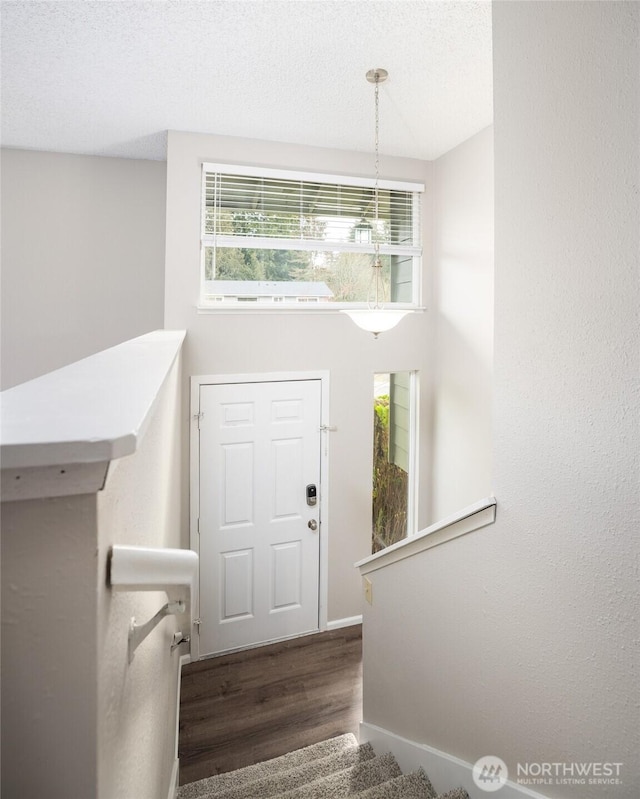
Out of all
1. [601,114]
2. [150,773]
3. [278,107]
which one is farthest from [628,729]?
[278,107]

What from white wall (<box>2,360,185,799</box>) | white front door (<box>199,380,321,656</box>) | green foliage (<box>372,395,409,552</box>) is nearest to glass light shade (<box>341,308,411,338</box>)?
white front door (<box>199,380,321,656</box>)

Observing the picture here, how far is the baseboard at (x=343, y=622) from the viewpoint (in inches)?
150

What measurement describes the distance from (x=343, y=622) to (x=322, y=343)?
2.22 metres

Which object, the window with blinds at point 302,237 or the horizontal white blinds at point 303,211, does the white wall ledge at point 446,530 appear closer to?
the window with blinds at point 302,237

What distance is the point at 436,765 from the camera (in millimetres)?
1751

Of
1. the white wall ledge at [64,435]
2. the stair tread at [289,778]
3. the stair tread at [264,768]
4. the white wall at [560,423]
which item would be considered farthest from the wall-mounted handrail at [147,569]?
the stair tread at [264,768]

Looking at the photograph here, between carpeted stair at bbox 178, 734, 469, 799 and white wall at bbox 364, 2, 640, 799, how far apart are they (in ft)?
1.01

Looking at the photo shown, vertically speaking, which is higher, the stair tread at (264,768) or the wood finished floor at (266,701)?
the stair tread at (264,768)

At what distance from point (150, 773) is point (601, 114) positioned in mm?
1896

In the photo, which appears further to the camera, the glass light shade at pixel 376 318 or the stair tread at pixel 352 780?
the glass light shade at pixel 376 318

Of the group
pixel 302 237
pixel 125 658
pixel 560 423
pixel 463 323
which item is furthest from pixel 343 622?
pixel 125 658

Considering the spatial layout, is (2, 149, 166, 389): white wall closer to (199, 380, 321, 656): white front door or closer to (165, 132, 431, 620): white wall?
(165, 132, 431, 620): white wall

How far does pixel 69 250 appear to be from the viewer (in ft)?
11.6

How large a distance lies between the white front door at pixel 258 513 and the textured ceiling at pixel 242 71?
5.75 ft
